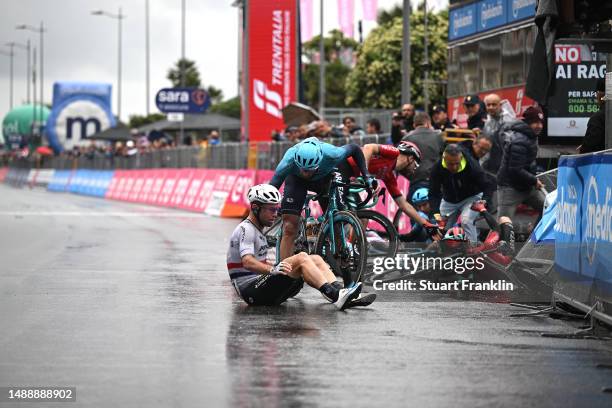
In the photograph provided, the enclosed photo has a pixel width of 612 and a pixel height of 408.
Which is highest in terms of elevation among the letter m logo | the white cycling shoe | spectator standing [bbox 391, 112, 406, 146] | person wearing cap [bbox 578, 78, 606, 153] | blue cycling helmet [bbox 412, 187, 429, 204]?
the letter m logo

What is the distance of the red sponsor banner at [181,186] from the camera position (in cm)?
3709

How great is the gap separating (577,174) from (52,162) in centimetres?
6482

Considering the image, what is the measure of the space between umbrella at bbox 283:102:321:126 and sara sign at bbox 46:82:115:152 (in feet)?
216

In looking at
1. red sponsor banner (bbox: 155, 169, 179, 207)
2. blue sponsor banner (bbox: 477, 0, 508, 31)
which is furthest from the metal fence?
blue sponsor banner (bbox: 477, 0, 508, 31)

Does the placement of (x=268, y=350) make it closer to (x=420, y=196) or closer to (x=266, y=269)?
(x=266, y=269)

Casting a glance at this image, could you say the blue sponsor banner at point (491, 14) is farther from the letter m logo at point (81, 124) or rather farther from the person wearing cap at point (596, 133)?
the letter m logo at point (81, 124)

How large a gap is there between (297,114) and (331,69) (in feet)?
219

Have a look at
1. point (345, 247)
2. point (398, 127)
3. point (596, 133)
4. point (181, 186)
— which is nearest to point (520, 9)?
point (398, 127)

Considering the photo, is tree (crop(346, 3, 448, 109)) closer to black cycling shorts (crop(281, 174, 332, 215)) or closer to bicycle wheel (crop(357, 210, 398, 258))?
bicycle wheel (crop(357, 210, 398, 258))

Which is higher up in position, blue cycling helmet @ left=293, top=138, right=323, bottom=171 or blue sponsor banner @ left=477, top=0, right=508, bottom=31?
blue sponsor banner @ left=477, top=0, right=508, bottom=31

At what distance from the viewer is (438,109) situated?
18953 mm

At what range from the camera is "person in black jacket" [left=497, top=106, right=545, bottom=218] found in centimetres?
1460

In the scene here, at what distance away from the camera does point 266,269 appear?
10.8 meters

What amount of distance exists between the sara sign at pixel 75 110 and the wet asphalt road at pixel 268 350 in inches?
3218
